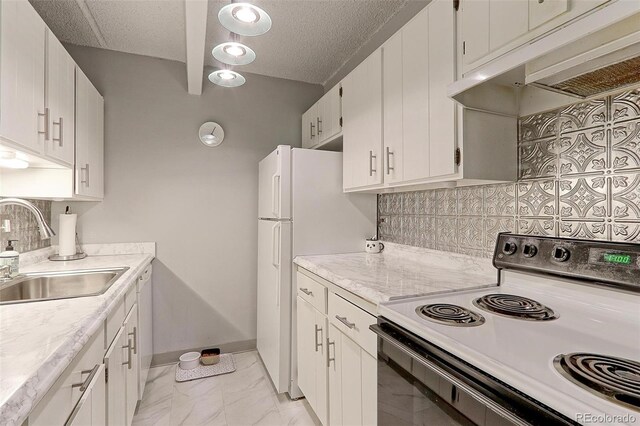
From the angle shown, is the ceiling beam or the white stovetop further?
the ceiling beam

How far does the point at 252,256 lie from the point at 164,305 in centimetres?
85

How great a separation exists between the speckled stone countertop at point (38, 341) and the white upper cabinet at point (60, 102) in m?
0.81

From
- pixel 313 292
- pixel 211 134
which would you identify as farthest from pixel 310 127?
pixel 313 292

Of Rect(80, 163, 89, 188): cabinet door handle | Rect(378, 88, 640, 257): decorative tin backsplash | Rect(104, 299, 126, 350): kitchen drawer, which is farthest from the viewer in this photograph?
Rect(80, 163, 89, 188): cabinet door handle

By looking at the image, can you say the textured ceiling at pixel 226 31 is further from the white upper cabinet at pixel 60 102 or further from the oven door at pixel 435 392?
the oven door at pixel 435 392

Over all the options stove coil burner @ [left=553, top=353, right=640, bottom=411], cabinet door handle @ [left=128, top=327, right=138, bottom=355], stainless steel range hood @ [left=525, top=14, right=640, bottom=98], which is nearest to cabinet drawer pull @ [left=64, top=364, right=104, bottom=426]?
cabinet door handle @ [left=128, top=327, right=138, bottom=355]

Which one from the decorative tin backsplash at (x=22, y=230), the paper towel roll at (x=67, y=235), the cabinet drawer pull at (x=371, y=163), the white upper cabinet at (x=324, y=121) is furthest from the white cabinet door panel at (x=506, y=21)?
the paper towel roll at (x=67, y=235)

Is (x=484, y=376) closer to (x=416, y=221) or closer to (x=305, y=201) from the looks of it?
(x=416, y=221)

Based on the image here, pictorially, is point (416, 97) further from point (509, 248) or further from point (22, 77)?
point (22, 77)

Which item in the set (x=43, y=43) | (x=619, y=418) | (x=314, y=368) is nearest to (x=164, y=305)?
(x=314, y=368)

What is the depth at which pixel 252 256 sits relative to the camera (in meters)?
2.99

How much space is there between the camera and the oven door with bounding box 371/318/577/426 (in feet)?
2.13

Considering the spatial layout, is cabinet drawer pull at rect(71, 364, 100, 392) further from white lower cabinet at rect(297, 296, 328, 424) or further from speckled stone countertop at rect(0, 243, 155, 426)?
white lower cabinet at rect(297, 296, 328, 424)

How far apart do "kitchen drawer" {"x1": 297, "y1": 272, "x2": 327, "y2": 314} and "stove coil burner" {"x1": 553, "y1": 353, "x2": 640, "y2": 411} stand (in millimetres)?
1165
